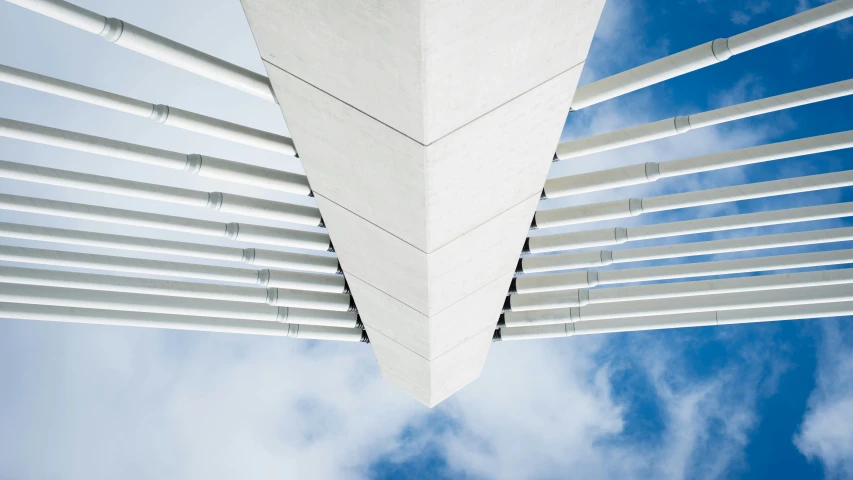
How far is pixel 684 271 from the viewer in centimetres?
1592

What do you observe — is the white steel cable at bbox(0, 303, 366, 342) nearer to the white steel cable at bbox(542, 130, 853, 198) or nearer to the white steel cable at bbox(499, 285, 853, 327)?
the white steel cable at bbox(499, 285, 853, 327)

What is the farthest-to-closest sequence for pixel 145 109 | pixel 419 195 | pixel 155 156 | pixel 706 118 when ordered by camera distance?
pixel 155 156 < pixel 706 118 < pixel 145 109 < pixel 419 195

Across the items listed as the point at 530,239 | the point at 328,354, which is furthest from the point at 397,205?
the point at 328,354

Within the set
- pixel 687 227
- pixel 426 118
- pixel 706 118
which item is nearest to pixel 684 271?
pixel 687 227

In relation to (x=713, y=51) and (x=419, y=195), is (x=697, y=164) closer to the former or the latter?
(x=713, y=51)

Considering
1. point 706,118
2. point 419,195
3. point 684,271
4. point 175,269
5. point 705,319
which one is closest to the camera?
point 419,195

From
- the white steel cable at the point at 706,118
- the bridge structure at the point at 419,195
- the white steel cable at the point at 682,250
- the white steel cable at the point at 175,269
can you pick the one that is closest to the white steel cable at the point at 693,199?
the bridge structure at the point at 419,195

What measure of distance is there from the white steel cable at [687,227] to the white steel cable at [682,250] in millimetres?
390

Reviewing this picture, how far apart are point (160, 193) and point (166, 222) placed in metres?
0.83

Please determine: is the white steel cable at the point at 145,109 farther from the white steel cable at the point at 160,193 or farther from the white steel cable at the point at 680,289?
the white steel cable at the point at 680,289

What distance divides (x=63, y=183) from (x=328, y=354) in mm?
56703

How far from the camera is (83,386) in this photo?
66.4 meters

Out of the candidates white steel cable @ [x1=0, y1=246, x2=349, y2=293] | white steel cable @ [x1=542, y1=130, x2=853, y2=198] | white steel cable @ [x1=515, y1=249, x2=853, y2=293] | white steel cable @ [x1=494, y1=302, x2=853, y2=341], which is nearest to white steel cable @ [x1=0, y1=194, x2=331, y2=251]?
white steel cable @ [x1=0, y1=246, x2=349, y2=293]

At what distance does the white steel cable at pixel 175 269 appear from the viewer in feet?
47.1
